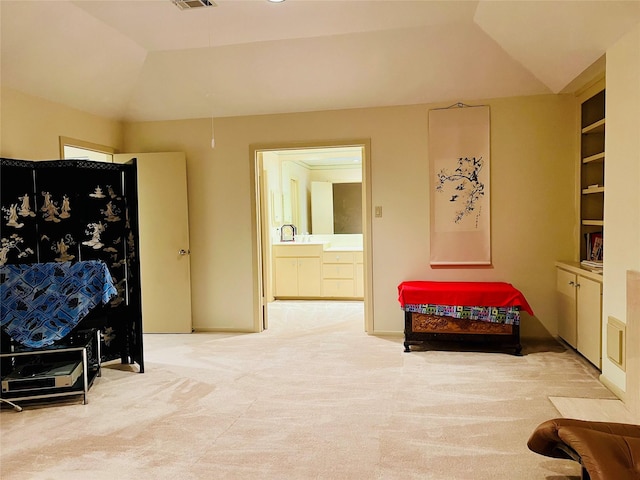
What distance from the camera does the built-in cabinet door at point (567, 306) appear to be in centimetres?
405

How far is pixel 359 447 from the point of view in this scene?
8.36 feet

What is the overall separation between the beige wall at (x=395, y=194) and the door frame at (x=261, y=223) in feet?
0.19

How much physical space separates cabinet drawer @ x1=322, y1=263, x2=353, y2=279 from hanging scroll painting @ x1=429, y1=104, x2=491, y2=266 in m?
2.15

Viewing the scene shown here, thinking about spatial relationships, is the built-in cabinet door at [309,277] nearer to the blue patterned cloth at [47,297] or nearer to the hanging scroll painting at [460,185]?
the hanging scroll painting at [460,185]

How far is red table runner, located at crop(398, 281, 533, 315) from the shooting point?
406cm

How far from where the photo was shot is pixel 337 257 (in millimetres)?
6723

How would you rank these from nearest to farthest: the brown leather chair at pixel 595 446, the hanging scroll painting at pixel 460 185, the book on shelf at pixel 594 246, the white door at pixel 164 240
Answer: the brown leather chair at pixel 595 446 → the book on shelf at pixel 594 246 → the hanging scroll painting at pixel 460 185 → the white door at pixel 164 240

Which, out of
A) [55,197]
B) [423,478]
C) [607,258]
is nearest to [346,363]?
[423,478]

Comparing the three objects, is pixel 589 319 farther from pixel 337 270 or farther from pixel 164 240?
pixel 164 240

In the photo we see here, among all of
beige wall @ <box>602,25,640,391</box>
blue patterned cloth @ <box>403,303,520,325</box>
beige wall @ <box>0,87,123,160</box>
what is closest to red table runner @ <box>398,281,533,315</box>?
blue patterned cloth @ <box>403,303,520,325</box>

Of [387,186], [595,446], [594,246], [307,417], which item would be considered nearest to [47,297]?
[307,417]

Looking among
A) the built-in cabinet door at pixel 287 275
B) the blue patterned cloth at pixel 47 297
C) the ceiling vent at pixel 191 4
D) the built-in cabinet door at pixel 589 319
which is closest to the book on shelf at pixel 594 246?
the built-in cabinet door at pixel 589 319

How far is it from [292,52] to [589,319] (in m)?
3.28

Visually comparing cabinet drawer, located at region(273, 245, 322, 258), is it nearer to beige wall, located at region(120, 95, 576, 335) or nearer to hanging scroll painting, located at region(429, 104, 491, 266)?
beige wall, located at region(120, 95, 576, 335)
